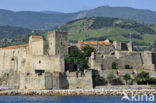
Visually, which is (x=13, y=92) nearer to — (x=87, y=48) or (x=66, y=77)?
(x=66, y=77)

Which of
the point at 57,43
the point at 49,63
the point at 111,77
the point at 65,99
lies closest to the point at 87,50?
the point at 57,43

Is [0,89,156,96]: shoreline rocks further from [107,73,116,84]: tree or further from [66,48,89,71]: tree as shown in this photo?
[66,48,89,71]: tree

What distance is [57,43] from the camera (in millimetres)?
65438

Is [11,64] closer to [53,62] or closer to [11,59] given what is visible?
[11,59]

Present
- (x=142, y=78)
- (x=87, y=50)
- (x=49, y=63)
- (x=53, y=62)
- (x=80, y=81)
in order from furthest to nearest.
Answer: (x=87, y=50) → (x=142, y=78) → (x=49, y=63) → (x=53, y=62) → (x=80, y=81)

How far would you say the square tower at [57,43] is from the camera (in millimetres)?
65188

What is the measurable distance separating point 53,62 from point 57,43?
12.3 feet

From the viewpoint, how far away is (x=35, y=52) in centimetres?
6831

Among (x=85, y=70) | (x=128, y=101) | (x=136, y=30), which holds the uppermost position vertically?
(x=136, y=30)

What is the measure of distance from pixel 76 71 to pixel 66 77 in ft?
6.78

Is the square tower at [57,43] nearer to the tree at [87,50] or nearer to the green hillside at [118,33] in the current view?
the tree at [87,50]

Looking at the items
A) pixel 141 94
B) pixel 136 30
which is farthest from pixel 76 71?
pixel 136 30

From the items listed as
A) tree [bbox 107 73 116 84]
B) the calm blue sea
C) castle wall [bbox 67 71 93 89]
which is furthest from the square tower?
the calm blue sea

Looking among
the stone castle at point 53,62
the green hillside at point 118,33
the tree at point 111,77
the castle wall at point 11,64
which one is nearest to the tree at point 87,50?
the stone castle at point 53,62
